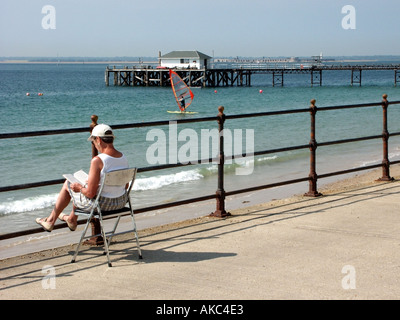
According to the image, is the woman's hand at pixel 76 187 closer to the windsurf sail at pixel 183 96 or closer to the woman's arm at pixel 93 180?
the woman's arm at pixel 93 180

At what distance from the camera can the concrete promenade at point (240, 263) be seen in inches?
177

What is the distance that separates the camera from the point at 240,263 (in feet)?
17.0

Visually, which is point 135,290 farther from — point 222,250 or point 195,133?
point 195,133

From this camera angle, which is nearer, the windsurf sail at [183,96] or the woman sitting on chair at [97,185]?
the woman sitting on chair at [97,185]

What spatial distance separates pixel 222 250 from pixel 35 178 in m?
13.9

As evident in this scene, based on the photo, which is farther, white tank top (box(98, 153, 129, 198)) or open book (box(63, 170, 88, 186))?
open book (box(63, 170, 88, 186))

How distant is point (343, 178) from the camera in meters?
14.0

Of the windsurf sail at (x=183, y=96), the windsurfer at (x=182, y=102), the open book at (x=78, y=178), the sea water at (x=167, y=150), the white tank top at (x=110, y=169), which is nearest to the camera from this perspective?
the white tank top at (x=110, y=169)

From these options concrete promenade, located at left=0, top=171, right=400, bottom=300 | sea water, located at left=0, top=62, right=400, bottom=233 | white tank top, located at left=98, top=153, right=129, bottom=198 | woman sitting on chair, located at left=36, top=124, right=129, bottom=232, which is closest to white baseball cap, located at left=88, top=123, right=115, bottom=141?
woman sitting on chair, located at left=36, top=124, right=129, bottom=232

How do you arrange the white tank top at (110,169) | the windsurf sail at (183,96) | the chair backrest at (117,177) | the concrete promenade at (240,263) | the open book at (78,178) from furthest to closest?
1. the windsurf sail at (183,96)
2. the open book at (78,178)
3. the white tank top at (110,169)
4. the chair backrest at (117,177)
5. the concrete promenade at (240,263)

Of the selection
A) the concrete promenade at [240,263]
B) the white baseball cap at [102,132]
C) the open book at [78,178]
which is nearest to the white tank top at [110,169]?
the white baseball cap at [102,132]

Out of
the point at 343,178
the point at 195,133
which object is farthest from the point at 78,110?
the point at 343,178

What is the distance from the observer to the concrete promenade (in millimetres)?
4496

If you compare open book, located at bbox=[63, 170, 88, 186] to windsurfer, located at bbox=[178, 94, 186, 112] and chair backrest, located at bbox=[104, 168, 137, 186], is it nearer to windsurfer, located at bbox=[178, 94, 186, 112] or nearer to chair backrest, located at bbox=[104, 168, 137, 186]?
chair backrest, located at bbox=[104, 168, 137, 186]
